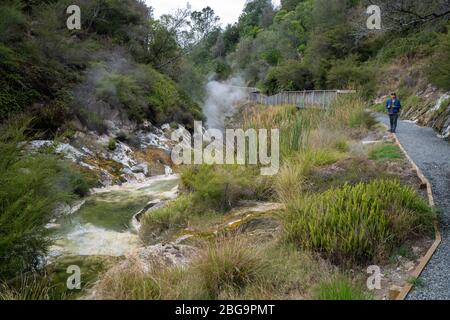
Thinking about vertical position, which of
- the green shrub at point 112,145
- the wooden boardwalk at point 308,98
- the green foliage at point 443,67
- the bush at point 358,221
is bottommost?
the bush at point 358,221

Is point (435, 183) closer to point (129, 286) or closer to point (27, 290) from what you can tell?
point (129, 286)

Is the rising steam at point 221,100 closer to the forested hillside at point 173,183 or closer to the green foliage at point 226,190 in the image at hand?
the forested hillside at point 173,183

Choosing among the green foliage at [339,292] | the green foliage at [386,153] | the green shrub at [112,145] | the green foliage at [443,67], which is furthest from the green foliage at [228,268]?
the green foliage at [443,67]

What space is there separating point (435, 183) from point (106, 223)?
7204 mm

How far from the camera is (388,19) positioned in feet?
24.2

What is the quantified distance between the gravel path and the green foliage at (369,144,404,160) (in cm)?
38

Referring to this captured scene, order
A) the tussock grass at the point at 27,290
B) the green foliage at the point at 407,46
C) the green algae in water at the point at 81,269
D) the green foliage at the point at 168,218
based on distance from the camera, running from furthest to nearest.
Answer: the green foliage at the point at 407,46, the green foliage at the point at 168,218, the green algae in water at the point at 81,269, the tussock grass at the point at 27,290

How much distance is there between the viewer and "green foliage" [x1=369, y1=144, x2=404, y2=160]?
30.3 feet

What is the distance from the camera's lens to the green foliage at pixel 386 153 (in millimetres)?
9234

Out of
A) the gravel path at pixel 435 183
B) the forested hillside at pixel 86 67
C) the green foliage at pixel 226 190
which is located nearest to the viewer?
the gravel path at pixel 435 183

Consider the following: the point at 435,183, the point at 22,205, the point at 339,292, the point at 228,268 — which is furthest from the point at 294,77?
the point at 339,292

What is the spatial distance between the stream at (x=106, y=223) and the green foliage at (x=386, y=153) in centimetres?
550

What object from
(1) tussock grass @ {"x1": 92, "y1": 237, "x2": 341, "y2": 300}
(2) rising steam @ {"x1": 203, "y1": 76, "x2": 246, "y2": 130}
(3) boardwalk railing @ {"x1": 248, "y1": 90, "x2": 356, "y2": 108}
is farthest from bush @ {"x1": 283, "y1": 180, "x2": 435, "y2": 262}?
(2) rising steam @ {"x1": 203, "y1": 76, "x2": 246, "y2": 130}
